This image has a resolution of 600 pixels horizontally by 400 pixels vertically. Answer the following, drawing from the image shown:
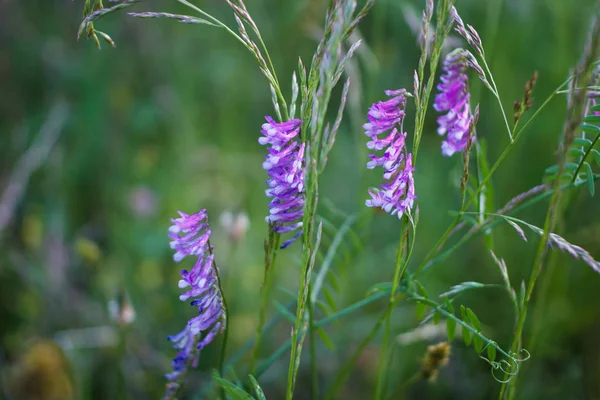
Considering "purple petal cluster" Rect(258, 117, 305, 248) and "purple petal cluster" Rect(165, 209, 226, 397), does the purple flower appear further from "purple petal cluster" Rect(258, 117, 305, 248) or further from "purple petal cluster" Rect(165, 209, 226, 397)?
"purple petal cluster" Rect(165, 209, 226, 397)

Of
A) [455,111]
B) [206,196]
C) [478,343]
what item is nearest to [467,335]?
[478,343]

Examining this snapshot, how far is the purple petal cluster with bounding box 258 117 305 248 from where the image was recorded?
1.02 meters

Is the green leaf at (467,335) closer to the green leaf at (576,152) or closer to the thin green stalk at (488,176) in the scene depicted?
the thin green stalk at (488,176)

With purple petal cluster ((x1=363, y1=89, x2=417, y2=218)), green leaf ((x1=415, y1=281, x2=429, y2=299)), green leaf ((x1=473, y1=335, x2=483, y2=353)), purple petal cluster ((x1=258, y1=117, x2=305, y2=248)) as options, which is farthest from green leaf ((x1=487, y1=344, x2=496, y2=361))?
purple petal cluster ((x1=258, y1=117, x2=305, y2=248))

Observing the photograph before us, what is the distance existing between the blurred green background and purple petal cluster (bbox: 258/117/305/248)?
0.57 metres

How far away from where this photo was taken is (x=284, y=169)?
105 centimetres

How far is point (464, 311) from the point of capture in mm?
1141

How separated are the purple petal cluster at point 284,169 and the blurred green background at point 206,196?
57 cm

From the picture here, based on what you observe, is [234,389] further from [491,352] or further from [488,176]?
[488,176]

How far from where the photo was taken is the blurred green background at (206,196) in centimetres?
215

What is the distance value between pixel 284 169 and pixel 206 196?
2103 millimetres

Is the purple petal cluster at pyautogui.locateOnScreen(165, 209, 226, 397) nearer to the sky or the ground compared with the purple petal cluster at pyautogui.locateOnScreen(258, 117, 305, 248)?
nearer to the ground

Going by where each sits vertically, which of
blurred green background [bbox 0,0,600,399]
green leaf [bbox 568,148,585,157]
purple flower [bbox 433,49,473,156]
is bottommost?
blurred green background [bbox 0,0,600,399]

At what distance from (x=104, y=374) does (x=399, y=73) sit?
217 cm
